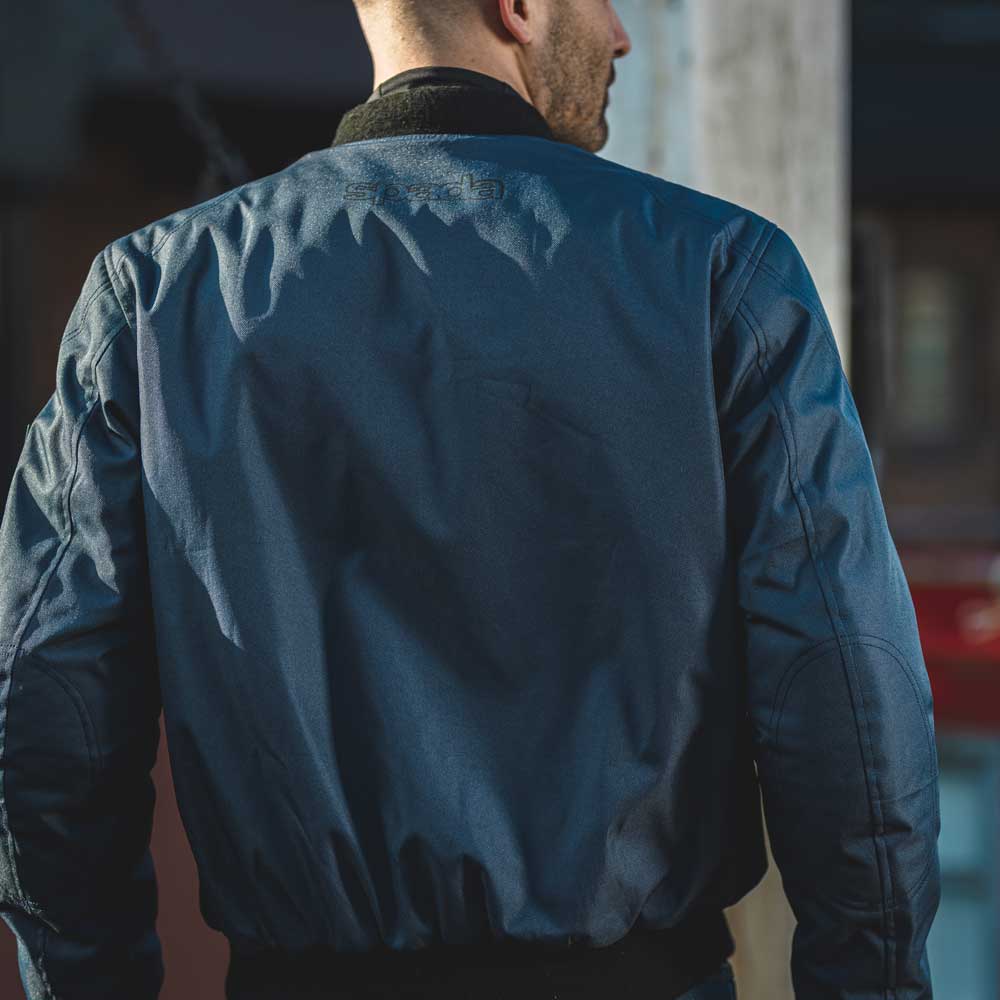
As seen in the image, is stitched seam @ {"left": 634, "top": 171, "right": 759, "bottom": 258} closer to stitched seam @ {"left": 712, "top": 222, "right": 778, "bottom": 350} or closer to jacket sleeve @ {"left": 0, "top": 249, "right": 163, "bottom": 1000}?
stitched seam @ {"left": 712, "top": 222, "right": 778, "bottom": 350}

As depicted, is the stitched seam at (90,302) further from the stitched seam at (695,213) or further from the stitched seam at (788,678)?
the stitched seam at (788,678)

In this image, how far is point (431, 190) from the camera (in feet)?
4.33

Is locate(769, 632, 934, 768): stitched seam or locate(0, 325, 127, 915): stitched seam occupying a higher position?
locate(0, 325, 127, 915): stitched seam

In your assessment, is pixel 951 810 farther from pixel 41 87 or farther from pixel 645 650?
pixel 41 87

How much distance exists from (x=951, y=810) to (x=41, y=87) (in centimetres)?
411

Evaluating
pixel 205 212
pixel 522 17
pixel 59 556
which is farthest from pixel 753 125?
pixel 59 556

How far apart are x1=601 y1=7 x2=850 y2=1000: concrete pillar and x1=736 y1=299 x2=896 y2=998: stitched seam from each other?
3.98 feet

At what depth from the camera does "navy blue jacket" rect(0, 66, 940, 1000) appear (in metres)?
1.27

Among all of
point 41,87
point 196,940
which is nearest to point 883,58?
point 41,87

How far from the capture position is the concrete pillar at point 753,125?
246 cm

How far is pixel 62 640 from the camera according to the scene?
131 centimetres

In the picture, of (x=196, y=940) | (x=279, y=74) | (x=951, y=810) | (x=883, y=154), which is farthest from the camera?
(x=883, y=154)

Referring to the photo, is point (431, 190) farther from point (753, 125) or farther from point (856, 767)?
point (753, 125)

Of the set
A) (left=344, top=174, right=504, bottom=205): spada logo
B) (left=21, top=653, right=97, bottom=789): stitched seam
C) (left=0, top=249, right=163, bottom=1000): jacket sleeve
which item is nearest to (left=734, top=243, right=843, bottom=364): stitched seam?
(left=344, top=174, right=504, bottom=205): spada logo
